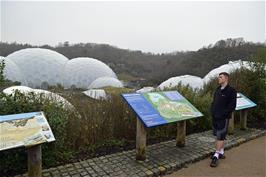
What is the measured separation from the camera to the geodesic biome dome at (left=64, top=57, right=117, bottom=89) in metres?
29.9

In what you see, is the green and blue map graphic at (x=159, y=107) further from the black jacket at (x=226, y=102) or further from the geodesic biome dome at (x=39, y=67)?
the geodesic biome dome at (x=39, y=67)

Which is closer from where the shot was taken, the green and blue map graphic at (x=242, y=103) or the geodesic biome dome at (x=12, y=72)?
the green and blue map graphic at (x=242, y=103)

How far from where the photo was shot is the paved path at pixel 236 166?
169 inches

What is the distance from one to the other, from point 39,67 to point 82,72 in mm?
5012

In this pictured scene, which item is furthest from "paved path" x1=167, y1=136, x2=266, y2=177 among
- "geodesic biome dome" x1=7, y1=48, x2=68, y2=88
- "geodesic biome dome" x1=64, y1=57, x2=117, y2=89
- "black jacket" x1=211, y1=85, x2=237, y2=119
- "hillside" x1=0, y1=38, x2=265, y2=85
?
"geodesic biome dome" x1=7, y1=48, x2=68, y2=88

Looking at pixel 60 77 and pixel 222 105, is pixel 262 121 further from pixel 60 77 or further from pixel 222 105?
pixel 60 77

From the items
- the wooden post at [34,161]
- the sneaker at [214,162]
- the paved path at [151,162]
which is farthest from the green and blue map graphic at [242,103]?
the wooden post at [34,161]

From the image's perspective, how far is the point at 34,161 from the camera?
3.43 metres

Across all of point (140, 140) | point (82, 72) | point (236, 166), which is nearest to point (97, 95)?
point (140, 140)

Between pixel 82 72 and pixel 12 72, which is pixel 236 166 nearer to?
pixel 12 72

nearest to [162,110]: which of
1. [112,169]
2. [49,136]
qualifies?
[112,169]

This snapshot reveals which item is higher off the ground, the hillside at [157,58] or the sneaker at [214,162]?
the hillside at [157,58]

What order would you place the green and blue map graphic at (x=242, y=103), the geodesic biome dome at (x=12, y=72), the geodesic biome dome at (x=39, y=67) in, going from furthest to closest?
the geodesic biome dome at (x=39, y=67), the geodesic biome dome at (x=12, y=72), the green and blue map graphic at (x=242, y=103)

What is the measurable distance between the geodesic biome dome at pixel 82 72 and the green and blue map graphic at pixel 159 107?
24.9 metres
